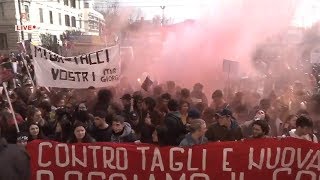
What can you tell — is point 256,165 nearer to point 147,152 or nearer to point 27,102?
point 147,152

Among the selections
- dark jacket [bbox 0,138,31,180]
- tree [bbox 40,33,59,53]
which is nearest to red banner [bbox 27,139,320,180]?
dark jacket [bbox 0,138,31,180]

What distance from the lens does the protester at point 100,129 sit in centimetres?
555

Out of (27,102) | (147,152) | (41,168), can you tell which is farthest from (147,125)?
(27,102)

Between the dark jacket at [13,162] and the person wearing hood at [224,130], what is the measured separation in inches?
116

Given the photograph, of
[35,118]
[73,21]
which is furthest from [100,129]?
[73,21]

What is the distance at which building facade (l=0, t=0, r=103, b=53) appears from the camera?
144 feet

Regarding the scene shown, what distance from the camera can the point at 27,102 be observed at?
833 cm

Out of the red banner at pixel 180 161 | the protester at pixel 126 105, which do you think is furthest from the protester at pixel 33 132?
the protester at pixel 126 105

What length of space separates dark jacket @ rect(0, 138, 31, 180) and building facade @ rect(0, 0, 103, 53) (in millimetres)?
32885

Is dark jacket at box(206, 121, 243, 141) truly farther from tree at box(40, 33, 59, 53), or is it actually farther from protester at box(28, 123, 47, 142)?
tree at box(40, 33, 59, 53)

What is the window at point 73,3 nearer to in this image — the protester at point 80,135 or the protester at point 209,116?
the protester at point 209,116

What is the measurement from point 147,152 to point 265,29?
11515 millimetres

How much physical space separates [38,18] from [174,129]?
48.0 meters

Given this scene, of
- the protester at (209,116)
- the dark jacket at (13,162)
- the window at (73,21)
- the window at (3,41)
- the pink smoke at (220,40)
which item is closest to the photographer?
the dark jacket at (13,162)
